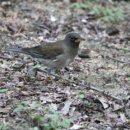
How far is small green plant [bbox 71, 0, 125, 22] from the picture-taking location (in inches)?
545

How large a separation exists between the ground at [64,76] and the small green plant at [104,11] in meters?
0.11

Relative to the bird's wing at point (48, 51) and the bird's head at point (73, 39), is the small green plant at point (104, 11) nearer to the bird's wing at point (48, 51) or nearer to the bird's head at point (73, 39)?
the bird's head at point (73, 39)

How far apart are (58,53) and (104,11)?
17.0 ft

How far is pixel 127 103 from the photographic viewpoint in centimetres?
822

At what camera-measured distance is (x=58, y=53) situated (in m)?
9.22

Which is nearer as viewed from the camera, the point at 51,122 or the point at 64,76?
the point at 51,122

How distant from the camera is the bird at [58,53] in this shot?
30.1 feet

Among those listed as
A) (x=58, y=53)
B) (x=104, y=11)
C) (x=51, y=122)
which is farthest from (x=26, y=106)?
(x=104, y=11)

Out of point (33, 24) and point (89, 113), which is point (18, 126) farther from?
point (33, 24)

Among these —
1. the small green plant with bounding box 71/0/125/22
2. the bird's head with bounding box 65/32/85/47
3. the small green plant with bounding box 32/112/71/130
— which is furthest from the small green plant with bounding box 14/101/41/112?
the small green plant with bounding box 71/0/125/22

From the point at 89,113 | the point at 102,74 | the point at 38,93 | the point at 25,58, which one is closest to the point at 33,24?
the point at 25,58

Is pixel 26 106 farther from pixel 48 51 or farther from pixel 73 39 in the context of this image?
pixel 73 39

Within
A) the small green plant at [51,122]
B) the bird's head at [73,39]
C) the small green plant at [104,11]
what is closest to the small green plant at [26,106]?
the small green plant at [51,122]

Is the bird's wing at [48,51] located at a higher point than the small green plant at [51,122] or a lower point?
higher
